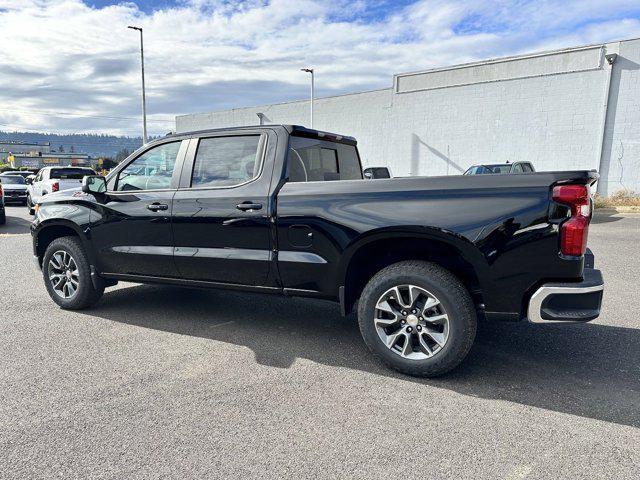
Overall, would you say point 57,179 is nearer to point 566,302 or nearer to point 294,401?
point 294,401

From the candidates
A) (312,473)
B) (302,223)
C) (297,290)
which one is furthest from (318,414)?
(302,223)

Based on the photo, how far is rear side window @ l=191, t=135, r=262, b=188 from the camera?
417 centimetres

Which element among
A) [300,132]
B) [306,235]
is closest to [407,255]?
[306,235]

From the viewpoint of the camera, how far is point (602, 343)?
13.7 feet

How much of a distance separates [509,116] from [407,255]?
59.2 feet

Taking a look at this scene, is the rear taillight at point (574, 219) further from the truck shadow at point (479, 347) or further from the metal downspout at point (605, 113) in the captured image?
the metal downspout at point (605, 113)

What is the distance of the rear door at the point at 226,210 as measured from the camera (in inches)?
158

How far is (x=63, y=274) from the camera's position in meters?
5.21

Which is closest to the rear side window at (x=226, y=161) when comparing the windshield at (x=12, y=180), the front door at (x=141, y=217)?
the front door at (x=141, y=217)

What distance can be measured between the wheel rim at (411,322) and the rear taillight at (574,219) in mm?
903

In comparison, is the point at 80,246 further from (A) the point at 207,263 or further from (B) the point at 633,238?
(B) the point at 633,238

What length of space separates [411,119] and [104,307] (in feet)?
64.9

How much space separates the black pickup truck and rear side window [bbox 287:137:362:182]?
2 cm

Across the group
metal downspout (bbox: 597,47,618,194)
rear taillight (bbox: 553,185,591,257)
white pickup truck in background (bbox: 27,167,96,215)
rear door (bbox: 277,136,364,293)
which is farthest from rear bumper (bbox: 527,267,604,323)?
metal downspout (bbox: 597,47,618,194)
